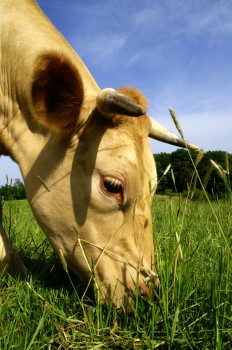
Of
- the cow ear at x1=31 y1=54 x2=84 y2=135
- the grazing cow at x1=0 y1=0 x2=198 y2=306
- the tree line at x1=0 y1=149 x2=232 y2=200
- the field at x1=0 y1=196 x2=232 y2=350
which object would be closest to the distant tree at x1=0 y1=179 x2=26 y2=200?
the tree line at x1=0 y1=149 x2=232 y2=200

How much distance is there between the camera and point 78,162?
3.10 metres

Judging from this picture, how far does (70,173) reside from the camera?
3109 millimetres

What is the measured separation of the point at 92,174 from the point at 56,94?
26.1 inches

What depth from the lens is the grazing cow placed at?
2807mm

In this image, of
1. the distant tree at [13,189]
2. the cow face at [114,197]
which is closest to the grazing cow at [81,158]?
the cow face at [114,197]

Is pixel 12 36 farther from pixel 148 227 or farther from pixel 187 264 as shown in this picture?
pixel 187 264

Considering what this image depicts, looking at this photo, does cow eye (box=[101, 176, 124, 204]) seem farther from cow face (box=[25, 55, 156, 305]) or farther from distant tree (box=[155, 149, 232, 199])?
distant tree (box=[155, 149, 232, 199])

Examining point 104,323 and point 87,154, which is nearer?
point 104,323

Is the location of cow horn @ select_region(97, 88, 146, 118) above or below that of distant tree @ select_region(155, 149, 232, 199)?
above

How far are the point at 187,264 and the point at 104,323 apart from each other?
1.94 ft

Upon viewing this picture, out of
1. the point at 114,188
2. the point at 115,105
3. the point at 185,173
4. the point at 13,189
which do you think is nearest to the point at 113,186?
the point at 114,188

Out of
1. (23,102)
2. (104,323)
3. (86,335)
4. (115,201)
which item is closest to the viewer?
(86,335)

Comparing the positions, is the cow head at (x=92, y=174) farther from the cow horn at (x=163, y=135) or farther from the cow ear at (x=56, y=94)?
the cow horn at (x=163, y=135)

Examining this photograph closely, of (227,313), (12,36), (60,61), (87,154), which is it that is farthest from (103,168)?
(12,36)
